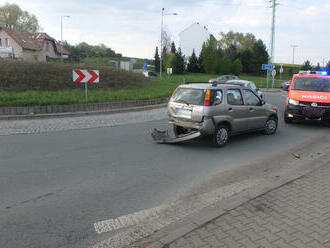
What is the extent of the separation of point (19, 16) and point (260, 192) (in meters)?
88.5

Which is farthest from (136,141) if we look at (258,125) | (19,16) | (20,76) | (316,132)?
(19,16)

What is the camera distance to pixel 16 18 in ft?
260

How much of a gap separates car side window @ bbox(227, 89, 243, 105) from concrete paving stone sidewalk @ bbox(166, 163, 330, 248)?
4060mm

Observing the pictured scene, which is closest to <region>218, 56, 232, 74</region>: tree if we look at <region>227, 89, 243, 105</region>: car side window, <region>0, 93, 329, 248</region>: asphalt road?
<region>0, 93, 329, 248</region>: asphalt road

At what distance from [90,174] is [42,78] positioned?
41.4 feet

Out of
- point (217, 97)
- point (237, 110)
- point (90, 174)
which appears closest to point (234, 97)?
point (237, 110)

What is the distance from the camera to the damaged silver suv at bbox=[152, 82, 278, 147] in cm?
801

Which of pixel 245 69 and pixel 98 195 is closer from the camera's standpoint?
pixel 98 195

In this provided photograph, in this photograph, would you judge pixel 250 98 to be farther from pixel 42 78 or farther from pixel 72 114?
pixel 42 78

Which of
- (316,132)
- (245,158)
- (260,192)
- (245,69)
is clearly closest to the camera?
(260,192)

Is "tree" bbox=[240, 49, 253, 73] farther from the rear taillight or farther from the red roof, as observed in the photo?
the rear taillight

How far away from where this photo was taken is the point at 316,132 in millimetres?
10766

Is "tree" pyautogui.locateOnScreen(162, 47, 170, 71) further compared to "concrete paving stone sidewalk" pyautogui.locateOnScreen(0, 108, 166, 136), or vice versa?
"tree" pyautogui.locateOnScreen(162, 47, 170, 71)

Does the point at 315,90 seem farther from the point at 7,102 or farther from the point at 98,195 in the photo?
the point at 7,102
